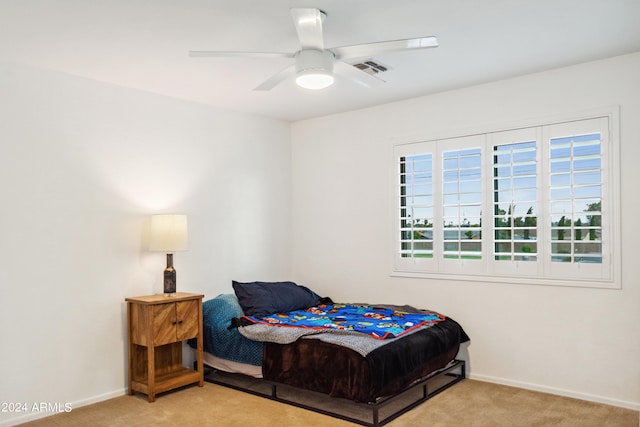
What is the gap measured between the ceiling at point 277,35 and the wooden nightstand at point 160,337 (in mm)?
1706

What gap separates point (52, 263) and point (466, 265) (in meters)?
3.18

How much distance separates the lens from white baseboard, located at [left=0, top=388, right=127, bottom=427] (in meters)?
3.38

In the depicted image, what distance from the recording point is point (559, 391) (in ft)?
12.6

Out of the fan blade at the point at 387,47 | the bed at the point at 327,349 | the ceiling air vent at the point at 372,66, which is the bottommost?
the bed at the point at 327,349

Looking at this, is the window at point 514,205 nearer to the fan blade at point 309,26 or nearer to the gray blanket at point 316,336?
the gray blanket at point 316,336

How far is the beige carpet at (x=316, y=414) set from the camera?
10.9ft

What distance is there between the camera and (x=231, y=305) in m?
4.34

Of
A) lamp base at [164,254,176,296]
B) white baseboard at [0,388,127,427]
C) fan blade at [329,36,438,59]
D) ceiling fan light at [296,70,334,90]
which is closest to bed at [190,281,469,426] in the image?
lamp base at [164,254,176,296]

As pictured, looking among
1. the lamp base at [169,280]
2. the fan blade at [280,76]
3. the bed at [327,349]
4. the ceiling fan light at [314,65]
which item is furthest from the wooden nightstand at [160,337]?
the ceiling fan light at [314,65]

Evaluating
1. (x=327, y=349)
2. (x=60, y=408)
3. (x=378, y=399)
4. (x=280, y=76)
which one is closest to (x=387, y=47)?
(x=280, y=76)

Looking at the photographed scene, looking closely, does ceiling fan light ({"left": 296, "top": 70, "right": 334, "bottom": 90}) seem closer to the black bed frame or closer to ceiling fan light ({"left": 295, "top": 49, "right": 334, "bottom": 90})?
ceiling fan light ({"left": 295, "top": 49, "right": 334, "bottom": 90})

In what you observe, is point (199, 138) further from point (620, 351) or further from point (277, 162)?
point (620, 351)

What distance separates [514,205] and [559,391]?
4.67ft

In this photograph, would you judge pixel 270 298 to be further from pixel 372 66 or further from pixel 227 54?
pixel 227 54
